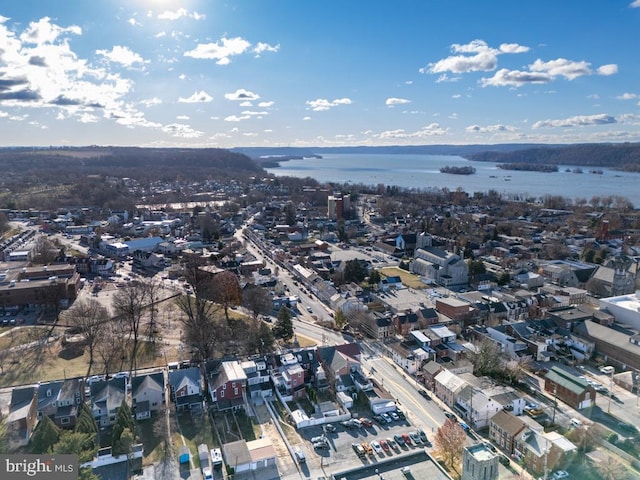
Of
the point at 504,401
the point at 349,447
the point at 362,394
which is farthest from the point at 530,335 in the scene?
the point at 349,447

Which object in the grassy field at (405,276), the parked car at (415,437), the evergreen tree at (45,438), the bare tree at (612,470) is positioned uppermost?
the evergreen tree at (45,438)

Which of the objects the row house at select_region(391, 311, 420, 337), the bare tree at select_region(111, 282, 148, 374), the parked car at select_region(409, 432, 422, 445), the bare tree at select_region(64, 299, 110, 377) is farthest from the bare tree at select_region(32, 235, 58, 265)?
the parked car at select_region(409, 432, 422, 445)

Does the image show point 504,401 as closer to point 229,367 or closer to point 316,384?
point 316,384

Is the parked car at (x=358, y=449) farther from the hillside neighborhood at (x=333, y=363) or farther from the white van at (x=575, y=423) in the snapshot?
the white van at (x=575, y=423)

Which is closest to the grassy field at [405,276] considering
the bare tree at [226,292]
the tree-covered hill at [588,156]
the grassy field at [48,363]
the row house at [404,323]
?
the row house at [404,323]

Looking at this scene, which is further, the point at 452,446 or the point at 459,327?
the point at 459,327

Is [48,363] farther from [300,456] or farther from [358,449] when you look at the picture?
[358,449]

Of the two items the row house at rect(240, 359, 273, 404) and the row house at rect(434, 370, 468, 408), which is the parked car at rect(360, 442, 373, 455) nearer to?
the row house at rect(434, 370, 468, 408)
